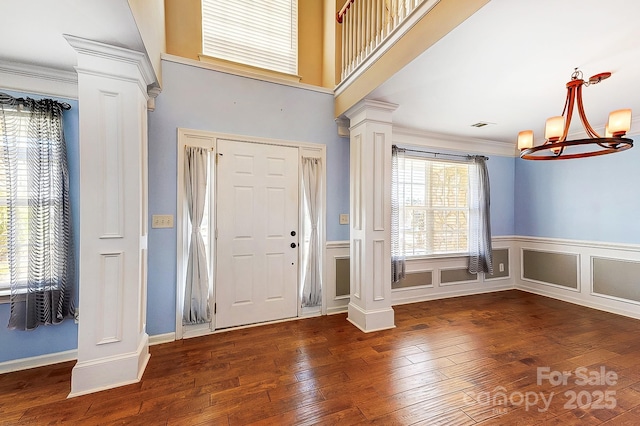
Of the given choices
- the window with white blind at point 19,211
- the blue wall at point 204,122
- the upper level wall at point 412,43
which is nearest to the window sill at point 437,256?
the blue wall at point 204,122

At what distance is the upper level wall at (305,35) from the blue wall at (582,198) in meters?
3.73

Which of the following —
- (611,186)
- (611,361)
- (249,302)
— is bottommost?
(611,361)

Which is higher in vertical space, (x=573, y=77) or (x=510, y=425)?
(x=573, y=77)

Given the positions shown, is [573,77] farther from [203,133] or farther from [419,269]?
[203,133]

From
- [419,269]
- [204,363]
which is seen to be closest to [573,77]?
[419,269]

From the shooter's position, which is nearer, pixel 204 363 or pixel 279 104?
pixel 204 363

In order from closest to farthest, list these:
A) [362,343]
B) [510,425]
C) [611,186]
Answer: [510,425] → [362,343] → [611,186]

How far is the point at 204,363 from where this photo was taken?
225 centimetres

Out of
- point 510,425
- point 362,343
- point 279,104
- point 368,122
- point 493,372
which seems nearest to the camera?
point 510,425

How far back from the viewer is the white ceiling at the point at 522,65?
1.56 metres

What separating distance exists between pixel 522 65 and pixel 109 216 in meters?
3.39

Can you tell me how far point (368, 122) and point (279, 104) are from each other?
106 cm

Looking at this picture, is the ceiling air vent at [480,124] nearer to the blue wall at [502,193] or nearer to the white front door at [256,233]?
the blue wall at [502,193]

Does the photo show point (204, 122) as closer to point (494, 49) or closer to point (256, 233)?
point (256, 233)
